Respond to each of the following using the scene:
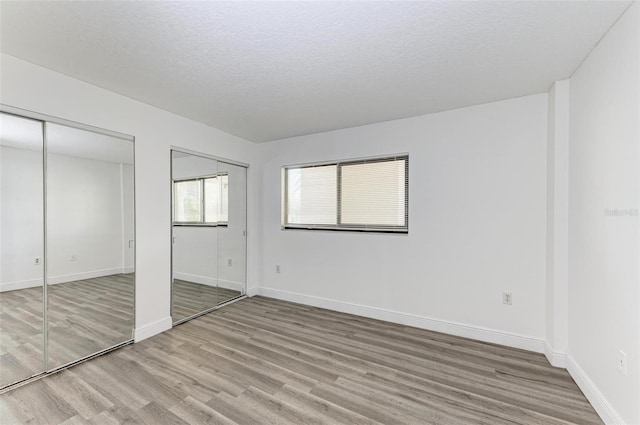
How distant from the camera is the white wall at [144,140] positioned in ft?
7.29

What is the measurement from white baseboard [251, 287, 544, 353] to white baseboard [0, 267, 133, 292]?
217cm

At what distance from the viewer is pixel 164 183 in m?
3.11

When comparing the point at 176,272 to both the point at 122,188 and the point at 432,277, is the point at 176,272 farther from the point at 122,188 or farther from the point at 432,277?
the point at 432,277

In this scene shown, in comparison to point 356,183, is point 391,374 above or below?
below

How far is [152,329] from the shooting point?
297 centimetres

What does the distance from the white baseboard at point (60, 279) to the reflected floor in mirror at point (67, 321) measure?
32 millimetres

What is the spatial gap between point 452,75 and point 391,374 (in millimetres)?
2561

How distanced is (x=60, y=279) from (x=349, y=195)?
3145mm

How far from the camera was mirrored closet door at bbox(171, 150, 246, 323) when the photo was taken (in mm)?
3344

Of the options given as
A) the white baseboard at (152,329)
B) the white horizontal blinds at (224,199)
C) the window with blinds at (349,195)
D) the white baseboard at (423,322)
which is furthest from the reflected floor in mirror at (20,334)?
the window with blinds at (349,195)

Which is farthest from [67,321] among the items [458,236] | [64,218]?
[458,236]

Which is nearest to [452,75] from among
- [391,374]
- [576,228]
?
[576,228]

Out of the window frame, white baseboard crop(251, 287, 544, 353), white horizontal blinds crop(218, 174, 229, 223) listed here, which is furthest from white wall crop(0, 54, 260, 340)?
white baseboard crop(251, 287, 544, 353)

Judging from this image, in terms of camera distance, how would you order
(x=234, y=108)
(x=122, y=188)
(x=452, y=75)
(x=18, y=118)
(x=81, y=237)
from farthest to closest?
(x=234, y=108)
(x=122, y=188)
(x=81, y=237)
(x=452, y=75)
(x=18, y=118)
